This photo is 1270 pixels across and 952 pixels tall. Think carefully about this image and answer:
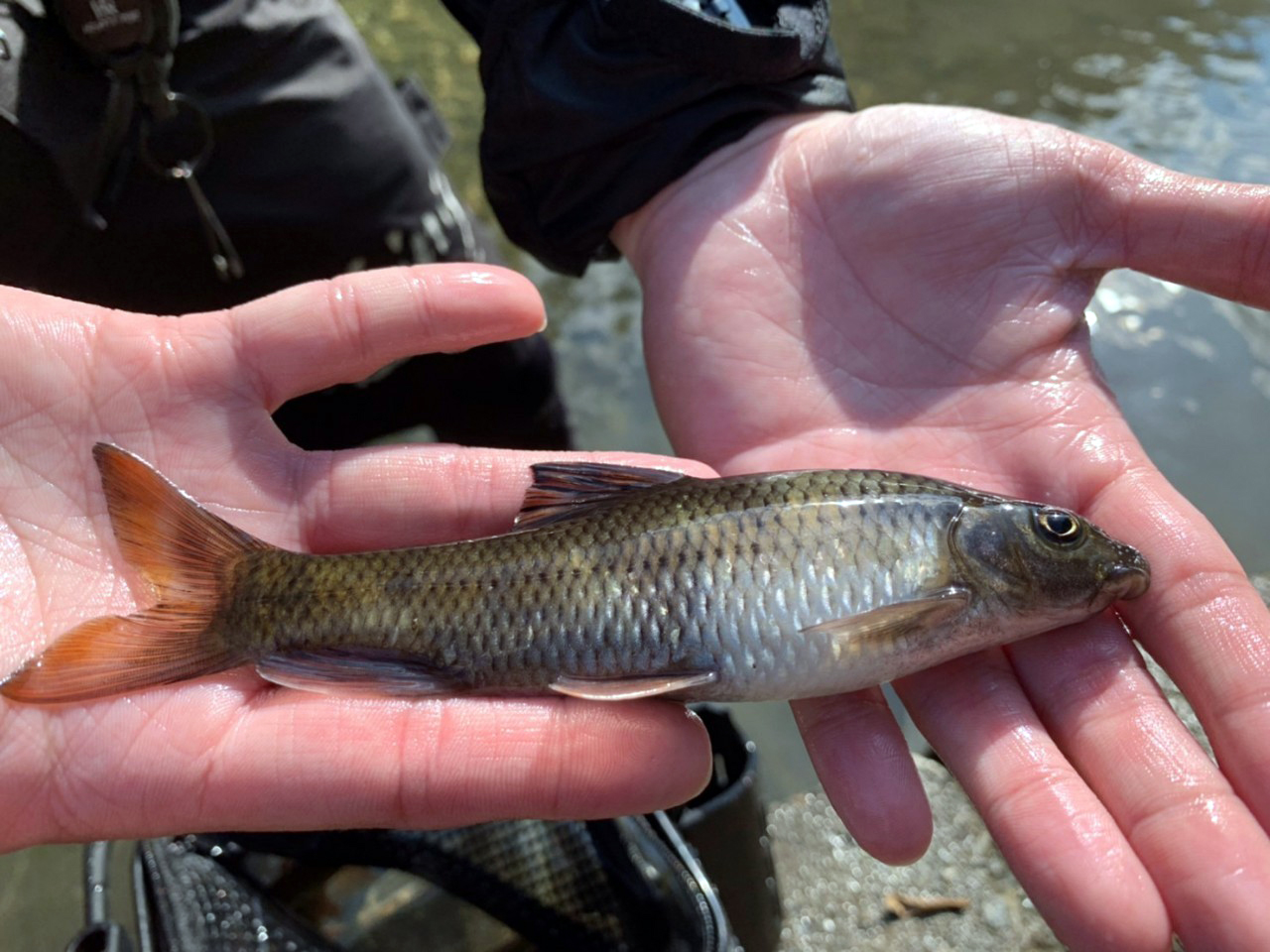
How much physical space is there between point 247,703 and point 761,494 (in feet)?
4.79

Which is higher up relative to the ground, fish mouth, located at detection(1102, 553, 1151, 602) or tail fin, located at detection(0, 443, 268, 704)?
fish mouth, located at detection(1102, 553, 1151, 602)

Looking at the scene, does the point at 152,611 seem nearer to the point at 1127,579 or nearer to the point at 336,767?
the point at 336,767

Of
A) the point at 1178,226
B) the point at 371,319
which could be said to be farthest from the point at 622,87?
the point at 1178,226

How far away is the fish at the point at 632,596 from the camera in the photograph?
8.25 ft

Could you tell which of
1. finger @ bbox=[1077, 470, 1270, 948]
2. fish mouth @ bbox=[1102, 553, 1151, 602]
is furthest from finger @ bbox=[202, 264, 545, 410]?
finger @ bbox=[1077, 470, 1270, 948]

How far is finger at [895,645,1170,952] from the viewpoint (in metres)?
2.06

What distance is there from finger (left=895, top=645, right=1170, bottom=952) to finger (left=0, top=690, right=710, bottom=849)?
665 millimetres

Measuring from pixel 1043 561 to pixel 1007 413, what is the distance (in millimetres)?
608

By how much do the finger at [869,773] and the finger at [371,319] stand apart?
1.43m

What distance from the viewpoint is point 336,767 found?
2.28 meters

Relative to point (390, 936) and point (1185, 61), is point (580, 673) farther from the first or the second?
point (1185, 61)

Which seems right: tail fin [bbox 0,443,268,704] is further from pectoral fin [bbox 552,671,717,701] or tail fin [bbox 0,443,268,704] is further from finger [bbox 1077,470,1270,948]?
finger [bbox 1077,470,1270,948]

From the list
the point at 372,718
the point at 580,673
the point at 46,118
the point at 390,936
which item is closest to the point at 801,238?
the point at 580,673

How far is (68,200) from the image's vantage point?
3236mm
